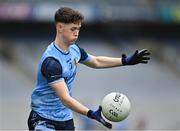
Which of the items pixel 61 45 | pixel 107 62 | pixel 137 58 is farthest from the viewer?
pixel 107 62

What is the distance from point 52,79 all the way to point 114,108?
650 mm

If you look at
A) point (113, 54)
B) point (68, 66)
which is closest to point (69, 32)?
point (68, 66)

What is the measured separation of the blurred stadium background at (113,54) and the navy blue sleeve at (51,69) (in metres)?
9.75

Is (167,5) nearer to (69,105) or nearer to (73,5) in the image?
(73,5)

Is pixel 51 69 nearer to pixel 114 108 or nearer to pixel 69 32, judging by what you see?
pixel 69 32

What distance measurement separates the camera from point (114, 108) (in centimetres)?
681

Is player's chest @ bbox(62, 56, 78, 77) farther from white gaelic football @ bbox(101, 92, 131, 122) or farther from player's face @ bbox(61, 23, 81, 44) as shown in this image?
white gaelic football @ bbox(101, 92, 131, 122)

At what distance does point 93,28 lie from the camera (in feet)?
56.0

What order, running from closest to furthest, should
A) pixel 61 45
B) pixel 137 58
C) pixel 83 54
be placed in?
pixel 61 45 → pixel 83 54 → pixel 137 58

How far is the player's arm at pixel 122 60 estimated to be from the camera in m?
7.45

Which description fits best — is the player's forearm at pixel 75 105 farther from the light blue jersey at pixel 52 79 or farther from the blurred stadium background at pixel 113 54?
the blurred stadium background at pixel 113 54

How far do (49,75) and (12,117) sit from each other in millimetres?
10483

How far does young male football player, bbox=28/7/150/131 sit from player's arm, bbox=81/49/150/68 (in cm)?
39

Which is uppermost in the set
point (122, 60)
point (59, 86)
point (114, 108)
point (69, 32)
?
point (69, 32)
